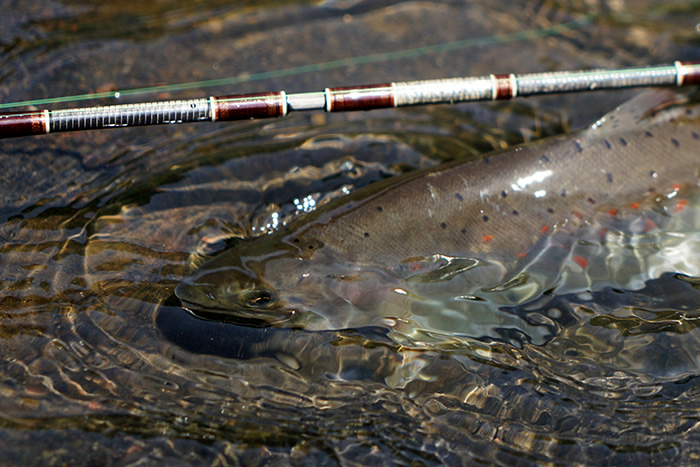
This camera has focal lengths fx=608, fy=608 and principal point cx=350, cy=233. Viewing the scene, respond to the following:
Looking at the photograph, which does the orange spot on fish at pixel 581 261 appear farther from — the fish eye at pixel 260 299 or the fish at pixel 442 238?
the fish eye at pixel 260 299

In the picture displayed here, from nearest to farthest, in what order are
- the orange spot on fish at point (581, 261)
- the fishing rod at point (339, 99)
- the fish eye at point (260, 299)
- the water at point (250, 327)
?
1. the water at point (250, 327)
2. the fishing rod at point (339, 99)
3. the fish eye at point (260, 299)
4. the orange spot on fish at point (581, 261)

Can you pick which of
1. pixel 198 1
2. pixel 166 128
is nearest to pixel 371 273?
pixel 166 128

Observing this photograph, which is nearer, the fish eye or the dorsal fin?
the fish eye

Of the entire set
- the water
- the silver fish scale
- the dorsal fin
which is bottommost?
the water

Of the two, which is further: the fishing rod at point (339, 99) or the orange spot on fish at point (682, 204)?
the orange spot on fish at point (682, 204)

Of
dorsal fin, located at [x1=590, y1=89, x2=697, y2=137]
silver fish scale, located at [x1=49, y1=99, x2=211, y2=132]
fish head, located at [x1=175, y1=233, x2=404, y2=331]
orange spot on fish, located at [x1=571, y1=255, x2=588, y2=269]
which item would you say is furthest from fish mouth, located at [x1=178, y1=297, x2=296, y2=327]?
dorsal fin, located at [x1=590, y1=89, x2=697, y2=137]

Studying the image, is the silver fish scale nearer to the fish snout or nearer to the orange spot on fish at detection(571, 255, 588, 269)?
the fish snout

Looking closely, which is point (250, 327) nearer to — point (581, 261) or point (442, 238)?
point (442, 238)

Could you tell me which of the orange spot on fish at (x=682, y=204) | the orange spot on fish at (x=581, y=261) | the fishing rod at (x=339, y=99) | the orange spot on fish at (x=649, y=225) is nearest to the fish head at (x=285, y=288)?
the fishing rod at (x=339, y=99)
